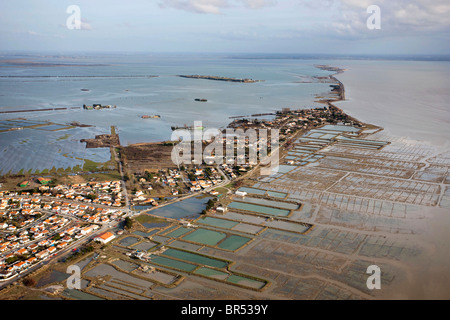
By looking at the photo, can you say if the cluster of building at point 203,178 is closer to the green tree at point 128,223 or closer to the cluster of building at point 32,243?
the green tree at point 128,223

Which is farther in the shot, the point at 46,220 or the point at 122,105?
the point at 122,105

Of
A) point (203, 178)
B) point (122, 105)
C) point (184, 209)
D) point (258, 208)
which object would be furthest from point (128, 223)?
point (122, 105)

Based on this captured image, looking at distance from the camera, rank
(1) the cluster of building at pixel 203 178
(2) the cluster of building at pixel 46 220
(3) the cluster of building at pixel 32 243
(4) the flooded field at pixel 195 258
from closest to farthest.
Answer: (3) the cluster of building at pixel 32 243 < (4) the flooded field at pixel 195 258 < (2) the cluster of building at pixel 46 220 < (1) the cluster of building at pixel 203 178

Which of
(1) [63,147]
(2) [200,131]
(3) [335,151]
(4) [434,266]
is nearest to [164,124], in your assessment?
(2) [200,131]

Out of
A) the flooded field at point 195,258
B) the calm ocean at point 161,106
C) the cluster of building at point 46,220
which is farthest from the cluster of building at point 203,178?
the calm ocean at point 161,106

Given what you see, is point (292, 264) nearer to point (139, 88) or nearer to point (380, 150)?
point (380, 150)

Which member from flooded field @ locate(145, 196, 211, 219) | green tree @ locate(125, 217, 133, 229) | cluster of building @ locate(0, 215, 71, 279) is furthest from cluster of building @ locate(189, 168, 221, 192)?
cluster of building @ locate(0, 215, 71, 279)

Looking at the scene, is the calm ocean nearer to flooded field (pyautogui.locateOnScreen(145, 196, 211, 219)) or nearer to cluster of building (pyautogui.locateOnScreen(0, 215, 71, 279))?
cluster of building (pyautogui.locateOnScreen(0, 215, 71, 279))

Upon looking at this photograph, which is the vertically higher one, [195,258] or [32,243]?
[32,243]

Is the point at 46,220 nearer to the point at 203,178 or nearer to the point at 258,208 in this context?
the point at 203,178

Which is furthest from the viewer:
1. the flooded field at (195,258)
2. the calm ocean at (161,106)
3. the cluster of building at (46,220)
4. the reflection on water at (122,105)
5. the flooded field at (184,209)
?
the calm ocean at (161,106)

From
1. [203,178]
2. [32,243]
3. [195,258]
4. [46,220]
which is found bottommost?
[195,258]

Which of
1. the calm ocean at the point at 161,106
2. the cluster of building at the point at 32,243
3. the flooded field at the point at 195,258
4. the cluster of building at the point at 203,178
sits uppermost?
the calm ocean at the point at 161,106
